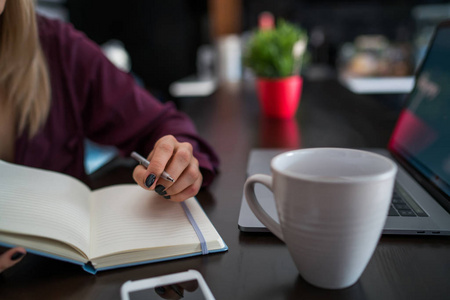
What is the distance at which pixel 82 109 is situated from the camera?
2.76 ft

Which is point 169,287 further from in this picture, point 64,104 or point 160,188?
point 64,104

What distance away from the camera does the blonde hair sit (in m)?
0.70

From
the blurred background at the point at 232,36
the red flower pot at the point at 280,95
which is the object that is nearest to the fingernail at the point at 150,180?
the red flower pot at the point at 280,95

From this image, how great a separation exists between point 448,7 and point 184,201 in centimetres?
415

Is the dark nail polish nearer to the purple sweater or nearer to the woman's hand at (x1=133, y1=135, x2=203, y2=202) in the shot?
the woman's hand at (x1=133, y1=135, x2=203, y2=202)

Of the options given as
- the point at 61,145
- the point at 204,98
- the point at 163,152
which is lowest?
the point at 204,98

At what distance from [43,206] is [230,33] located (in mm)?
3460

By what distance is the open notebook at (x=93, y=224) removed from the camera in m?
0.39

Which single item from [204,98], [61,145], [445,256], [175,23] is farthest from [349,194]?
[175,23]

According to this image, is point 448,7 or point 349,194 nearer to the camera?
point 349,194

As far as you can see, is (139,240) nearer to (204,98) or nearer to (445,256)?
(445,256)

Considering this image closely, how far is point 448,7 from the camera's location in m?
3.74

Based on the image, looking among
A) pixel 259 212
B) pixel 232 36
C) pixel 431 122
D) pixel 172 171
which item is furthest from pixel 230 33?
pixel 259 212

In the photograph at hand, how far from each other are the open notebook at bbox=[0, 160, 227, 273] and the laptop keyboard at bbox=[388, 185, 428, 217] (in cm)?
21
